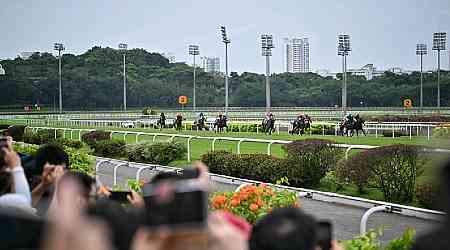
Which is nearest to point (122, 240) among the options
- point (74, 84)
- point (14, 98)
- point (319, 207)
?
point (319, 207)

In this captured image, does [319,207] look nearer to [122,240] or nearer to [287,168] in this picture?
[287,168]

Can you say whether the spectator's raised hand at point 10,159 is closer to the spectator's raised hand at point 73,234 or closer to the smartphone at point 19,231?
the smartphone at point 19,231

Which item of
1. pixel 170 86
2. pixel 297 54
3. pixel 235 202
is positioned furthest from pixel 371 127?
pixel 297 54

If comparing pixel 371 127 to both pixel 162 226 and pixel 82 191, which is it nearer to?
pixel 82 191

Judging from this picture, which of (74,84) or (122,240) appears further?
(74,84)

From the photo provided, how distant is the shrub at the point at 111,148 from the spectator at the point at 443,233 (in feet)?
63.8

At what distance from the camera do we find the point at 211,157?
16016 millimetres

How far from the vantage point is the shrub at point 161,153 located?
1830cm

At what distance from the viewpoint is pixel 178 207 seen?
4.14 ft

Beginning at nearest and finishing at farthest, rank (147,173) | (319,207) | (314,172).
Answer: (319,207)
(314,172)
(147,173)

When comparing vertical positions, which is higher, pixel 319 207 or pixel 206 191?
pixel 206 191

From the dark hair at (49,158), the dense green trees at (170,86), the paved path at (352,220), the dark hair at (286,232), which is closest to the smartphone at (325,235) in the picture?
the dark hair at (286,232)

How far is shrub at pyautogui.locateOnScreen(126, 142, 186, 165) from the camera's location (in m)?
18.3

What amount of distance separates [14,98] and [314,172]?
3521 cm
